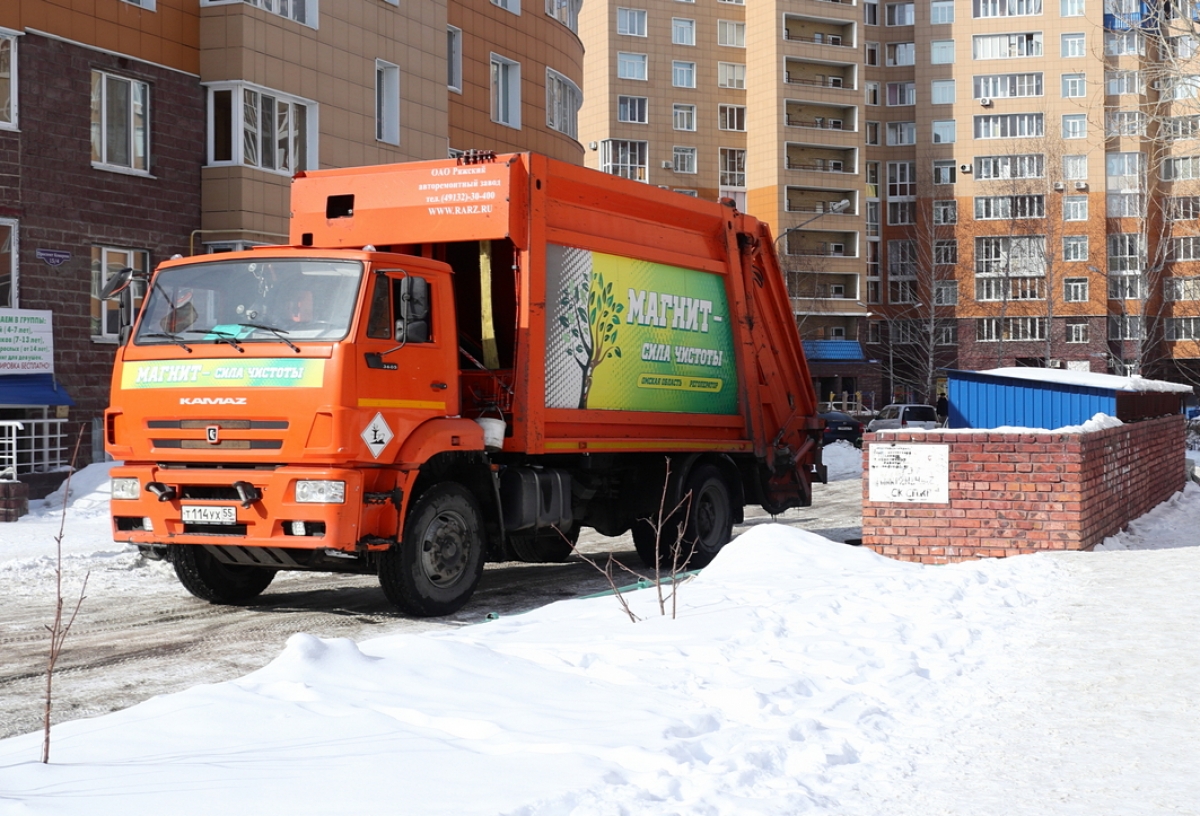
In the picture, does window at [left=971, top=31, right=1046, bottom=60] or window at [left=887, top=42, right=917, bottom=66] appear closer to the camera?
window at [left=971, top=31, right=1046, bottom=60]

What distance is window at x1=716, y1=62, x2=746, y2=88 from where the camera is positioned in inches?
3248

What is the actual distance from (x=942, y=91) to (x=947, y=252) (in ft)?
35.2

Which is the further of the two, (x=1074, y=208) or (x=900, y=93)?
(x=900, y=93)

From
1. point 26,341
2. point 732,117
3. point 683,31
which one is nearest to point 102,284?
point 26,341

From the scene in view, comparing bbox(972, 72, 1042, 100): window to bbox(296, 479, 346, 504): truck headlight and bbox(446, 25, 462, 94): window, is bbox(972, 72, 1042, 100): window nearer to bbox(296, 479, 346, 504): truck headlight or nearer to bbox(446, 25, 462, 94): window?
bbox(446, 25, 462, 94): window

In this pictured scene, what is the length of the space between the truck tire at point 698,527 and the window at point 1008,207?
7098 cm

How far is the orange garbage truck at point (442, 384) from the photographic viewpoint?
9.35m

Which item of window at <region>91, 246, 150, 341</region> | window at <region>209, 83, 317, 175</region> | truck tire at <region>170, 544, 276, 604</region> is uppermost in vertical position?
window at <region>209, 83, 317, 175</region>

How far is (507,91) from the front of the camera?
113 ft

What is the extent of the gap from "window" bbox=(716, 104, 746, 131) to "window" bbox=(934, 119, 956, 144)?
1261 cm

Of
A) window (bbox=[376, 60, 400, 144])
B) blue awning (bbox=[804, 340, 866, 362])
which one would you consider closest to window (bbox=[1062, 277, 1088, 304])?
blue awning (bbox=[804, 340, 866, 362])

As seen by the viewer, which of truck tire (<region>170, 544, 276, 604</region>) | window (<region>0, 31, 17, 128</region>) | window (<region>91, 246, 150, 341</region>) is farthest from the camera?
window (<region>91, 246, 150, 341</region>)

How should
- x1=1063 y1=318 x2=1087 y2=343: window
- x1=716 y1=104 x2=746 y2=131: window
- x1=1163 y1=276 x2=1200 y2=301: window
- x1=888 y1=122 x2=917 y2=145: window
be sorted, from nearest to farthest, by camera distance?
x1=1163 y1=276 x2=1200 y2=301: window, x1=1063 y1=318 x2=1087 y2=343: window, x1=716 y1=104 x2=746 y2=131: window, x1=888 y1=122 x2=917 y2=145: window

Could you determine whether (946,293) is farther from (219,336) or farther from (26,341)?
(219,336)
